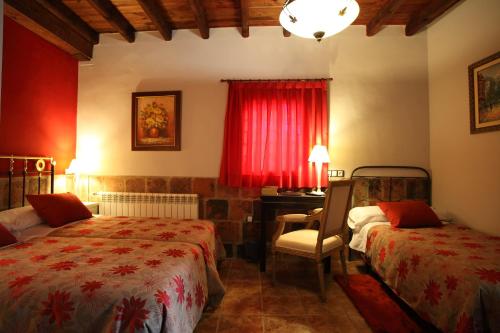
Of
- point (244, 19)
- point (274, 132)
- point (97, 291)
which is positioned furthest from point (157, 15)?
point (97, 291)

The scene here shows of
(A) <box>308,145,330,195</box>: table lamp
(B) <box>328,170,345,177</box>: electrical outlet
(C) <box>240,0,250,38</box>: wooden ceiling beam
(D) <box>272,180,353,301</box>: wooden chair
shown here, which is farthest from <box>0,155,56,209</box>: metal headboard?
(B) <box>328,170,345,177</box>: electrical outlet

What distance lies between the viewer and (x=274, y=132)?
3168 millimetres

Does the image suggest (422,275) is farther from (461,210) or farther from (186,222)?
(186,222)

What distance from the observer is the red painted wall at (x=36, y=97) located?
253 centimetres

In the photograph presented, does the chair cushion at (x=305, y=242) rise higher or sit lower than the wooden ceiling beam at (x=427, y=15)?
lower

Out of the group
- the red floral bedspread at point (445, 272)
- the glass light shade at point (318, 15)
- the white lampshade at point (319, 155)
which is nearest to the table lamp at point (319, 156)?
the white lampshade at point (319, 155)

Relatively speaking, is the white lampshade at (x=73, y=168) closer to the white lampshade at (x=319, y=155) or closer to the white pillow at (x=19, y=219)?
the white pillow at (x=19, y=219)

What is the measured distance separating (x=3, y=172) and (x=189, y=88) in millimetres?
2089

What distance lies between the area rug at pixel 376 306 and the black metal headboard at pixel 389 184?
980mm

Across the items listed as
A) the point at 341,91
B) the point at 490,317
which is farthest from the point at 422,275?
the point at 341,91

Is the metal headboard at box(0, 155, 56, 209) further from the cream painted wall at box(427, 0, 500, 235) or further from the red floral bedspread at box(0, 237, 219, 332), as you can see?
the cream painted wall at box(427, 0, 500, 235)

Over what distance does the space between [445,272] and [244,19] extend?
2978mm

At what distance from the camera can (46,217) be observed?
222 centimetres

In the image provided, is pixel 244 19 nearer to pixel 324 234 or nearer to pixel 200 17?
pixel 200 17
